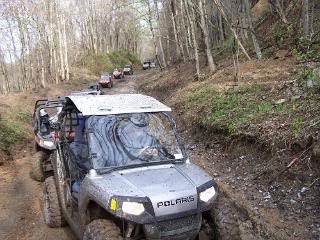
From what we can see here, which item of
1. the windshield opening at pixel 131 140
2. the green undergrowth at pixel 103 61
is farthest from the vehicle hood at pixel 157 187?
the green undergrowth at pixel 103 61

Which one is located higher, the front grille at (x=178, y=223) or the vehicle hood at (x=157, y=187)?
the vehicle hood at (x=157, y=187)

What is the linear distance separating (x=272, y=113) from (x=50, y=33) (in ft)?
96.1

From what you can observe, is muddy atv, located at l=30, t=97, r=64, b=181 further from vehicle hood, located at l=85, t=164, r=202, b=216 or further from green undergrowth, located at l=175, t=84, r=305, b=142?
vehicle hood, located at l=85, t=164, r=202, b=216

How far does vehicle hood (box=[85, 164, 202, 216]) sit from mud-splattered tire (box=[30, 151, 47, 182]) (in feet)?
21.4

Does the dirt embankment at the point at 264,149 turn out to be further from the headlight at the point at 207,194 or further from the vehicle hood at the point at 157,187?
the vehicle hood at the point at 157,187

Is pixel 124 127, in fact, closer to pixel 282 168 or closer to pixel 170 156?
pixel 170 156

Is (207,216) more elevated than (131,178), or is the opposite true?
(131,178)

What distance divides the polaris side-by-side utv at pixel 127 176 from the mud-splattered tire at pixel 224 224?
0.56ft

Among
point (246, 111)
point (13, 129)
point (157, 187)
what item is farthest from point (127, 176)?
point (13, 129)

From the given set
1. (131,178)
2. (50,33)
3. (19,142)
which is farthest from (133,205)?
(50,33)

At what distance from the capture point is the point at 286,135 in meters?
9.07

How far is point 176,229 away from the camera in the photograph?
5164mm

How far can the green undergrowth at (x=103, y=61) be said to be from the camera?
59281 mm

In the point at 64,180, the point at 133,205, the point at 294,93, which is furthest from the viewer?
the point at 294,93
